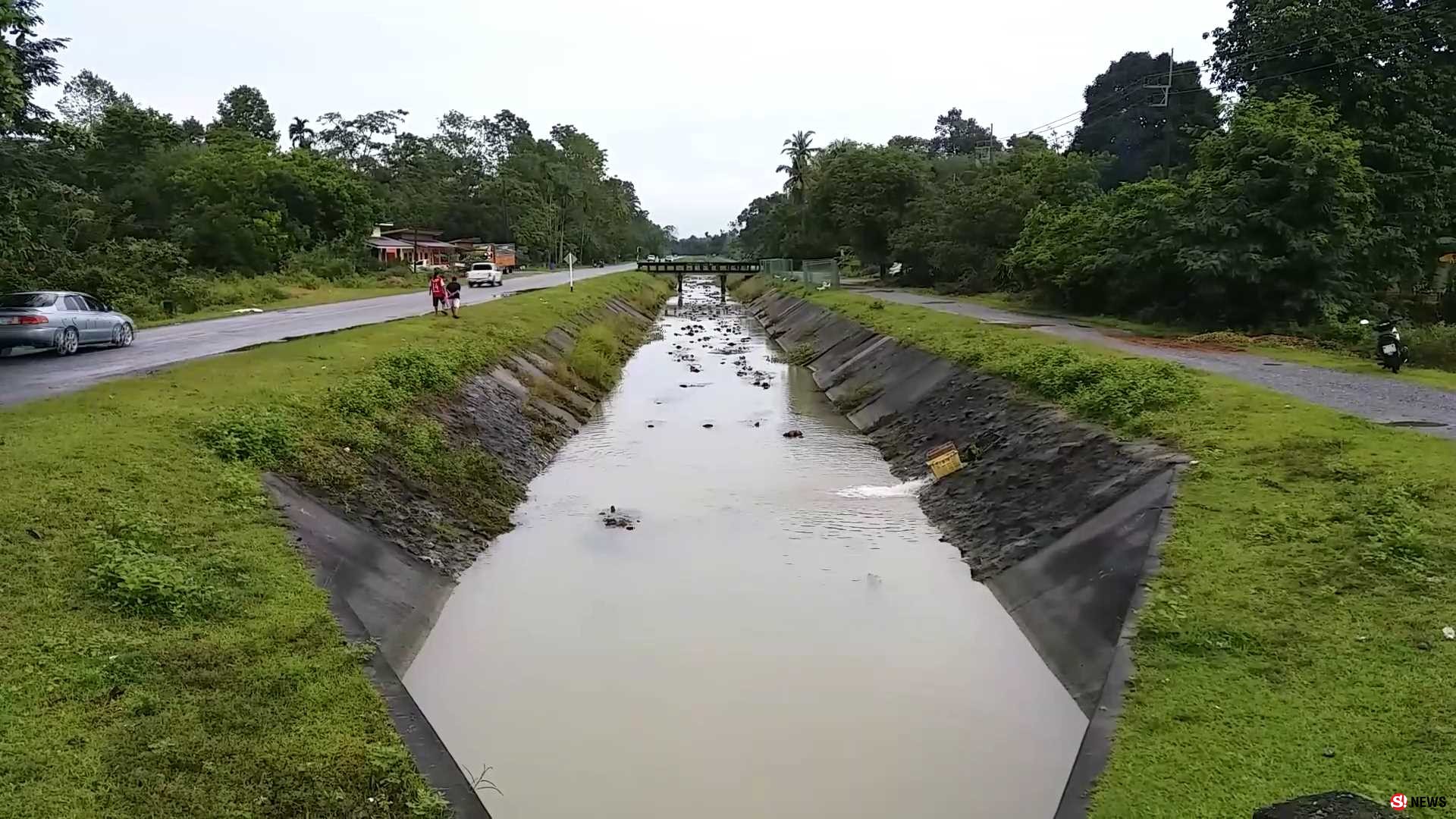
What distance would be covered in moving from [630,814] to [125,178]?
60.3m

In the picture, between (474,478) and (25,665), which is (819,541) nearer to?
(474,478)

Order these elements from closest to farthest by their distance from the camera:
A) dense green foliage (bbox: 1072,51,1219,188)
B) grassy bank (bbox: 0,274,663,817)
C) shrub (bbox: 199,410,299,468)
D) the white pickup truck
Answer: grassy bank (bbox: 0,274,663,817) < shrub (bbox: 199,410,299,468) < the white pickup truck < dense green foliage (bbox: 1072,51,1219,188)

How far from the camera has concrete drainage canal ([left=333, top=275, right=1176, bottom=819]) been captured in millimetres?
8391

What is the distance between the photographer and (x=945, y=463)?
18312 mm

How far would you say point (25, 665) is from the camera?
6.99m

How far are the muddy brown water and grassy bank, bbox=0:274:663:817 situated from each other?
1731 mm

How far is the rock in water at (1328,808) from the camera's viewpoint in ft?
17.3

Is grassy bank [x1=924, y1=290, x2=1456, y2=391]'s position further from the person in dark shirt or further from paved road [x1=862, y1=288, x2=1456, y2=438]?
the person in dark shirt

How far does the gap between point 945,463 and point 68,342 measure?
62.1 ft

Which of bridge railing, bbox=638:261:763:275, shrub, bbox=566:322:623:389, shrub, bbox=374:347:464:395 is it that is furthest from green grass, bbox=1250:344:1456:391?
bridge railing, bbox=638:261:763:275

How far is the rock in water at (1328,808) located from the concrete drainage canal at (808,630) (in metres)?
1.60

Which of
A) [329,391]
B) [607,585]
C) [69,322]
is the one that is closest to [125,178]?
[69,322]

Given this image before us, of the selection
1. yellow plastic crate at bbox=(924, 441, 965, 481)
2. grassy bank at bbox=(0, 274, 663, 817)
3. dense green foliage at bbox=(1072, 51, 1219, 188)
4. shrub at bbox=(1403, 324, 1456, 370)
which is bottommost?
yellow plastic crate at bbox=(924, 441, 965, 481)

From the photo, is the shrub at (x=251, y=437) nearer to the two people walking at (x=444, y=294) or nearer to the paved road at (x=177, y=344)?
the paved road at (x=177, y=344)
